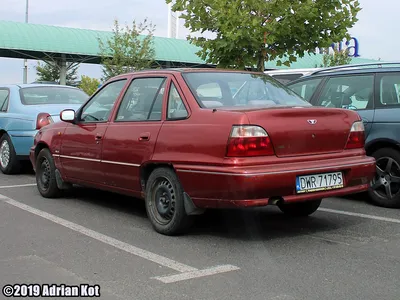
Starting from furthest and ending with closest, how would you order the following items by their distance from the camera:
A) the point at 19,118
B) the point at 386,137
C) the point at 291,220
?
the point at 19,118 < the point at 386,137 < the point at 291,220

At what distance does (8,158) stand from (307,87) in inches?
206

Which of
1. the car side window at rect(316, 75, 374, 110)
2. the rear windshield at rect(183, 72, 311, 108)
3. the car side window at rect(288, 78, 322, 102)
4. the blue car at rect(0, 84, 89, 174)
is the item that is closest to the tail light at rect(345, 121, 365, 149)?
the rear windshield at rect(183, 72, 311, 108)

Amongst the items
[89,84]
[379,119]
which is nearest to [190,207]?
[379,119]

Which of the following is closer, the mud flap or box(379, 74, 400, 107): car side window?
the mud flap

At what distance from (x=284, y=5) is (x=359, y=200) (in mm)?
4712

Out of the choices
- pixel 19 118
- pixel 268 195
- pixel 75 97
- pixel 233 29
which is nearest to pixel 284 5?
pixel 233 29

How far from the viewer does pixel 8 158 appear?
976 cm

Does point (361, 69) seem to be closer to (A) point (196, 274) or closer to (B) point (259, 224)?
(B) point (259, 224)

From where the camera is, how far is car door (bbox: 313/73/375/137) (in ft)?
23.2

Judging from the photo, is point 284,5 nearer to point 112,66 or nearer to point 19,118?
point 19,118

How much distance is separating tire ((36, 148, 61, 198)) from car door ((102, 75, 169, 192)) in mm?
1478

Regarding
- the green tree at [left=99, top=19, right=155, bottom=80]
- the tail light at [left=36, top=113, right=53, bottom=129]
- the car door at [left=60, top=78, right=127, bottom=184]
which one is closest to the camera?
the car door at [left=60, top=78, right=127, bottom=184]

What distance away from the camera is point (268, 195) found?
4.82 meters

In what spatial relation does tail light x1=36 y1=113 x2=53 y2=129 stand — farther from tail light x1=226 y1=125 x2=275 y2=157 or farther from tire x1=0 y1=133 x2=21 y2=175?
tail light x1=226 y1=125 x2=275 y2=157
